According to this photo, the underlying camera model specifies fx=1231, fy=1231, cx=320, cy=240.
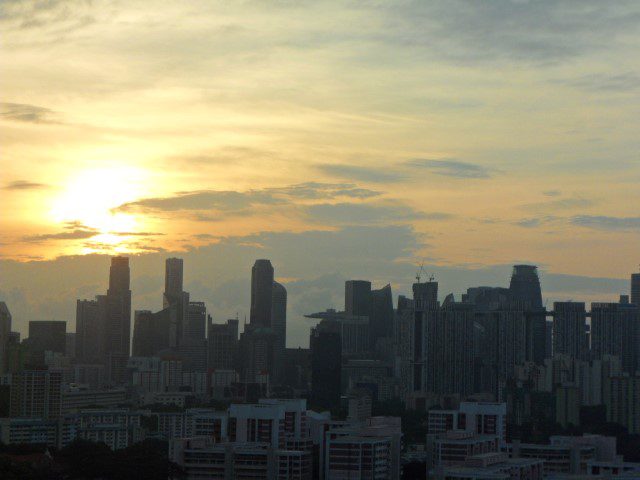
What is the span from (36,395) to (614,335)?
40545mm

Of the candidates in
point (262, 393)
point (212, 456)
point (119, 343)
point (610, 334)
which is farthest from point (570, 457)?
point (119, 343)

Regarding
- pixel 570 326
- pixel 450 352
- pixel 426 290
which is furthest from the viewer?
pixel 426 290

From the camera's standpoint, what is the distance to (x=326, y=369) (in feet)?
240

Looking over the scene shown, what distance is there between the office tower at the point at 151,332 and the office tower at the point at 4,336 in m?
24.2

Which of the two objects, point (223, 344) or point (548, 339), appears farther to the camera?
point (223, 344)

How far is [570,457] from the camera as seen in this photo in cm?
3553

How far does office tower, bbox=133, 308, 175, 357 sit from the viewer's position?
331 ft

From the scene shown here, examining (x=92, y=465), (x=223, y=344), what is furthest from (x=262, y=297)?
(x=92, y=465)

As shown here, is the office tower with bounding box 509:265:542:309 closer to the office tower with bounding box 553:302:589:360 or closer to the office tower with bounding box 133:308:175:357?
the office tower with bounding box 553:302:589:360

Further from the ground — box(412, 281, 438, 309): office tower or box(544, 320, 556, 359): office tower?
box(412, 281, 438, 309): office tower

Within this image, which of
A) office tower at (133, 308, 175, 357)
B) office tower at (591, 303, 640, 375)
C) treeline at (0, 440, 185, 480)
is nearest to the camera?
treeline at (0, 440, 185, 480)

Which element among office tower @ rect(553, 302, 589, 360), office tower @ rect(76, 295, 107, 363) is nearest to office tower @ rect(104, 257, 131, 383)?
office tower @ rect(76, 295, 107, 363)

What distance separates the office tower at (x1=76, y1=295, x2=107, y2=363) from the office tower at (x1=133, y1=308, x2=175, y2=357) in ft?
9.46

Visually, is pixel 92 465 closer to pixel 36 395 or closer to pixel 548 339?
pixel 36 395
